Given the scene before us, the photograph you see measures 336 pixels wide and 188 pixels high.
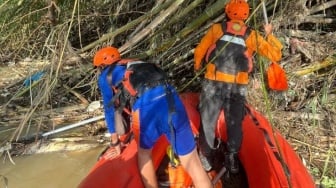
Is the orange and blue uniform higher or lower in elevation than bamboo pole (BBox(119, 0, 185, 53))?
lower

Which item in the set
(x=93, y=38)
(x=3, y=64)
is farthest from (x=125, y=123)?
(x=3, y=64)

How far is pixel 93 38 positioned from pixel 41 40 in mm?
1600

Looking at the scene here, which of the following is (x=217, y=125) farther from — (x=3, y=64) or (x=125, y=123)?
(x=3, y=64)

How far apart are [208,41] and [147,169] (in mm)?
1052

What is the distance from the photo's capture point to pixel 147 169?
9.96 ft

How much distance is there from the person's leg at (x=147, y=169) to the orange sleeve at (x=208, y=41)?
89 centimetres

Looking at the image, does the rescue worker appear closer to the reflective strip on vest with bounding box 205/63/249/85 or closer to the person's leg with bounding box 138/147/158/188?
the person's leg with bounding box 138/147/158/188

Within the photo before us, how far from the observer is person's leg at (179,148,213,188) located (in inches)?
111

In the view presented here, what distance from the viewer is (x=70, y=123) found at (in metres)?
5.20

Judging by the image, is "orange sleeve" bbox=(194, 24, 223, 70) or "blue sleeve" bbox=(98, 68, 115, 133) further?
"orange sleeve" bbox=(194, 24, 223, 70)

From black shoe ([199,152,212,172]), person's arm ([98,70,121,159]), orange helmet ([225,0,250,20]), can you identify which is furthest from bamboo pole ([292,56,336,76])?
person's arm ([98,70,121,159])

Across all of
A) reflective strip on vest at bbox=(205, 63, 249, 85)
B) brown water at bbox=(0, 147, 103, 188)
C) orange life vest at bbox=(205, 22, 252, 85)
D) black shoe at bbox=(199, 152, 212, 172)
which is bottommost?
brown water at bbox=(0, 147, 103, 188)

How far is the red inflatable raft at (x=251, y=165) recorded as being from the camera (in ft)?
9.90

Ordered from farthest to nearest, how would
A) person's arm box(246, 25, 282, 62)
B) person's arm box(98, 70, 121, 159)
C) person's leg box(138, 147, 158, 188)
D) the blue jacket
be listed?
person's arm box(246, 25, 282, 62), person's arm box(98, 70, 121, 159), the blue jacket, person's leg box(138, 147, 158, 188)
